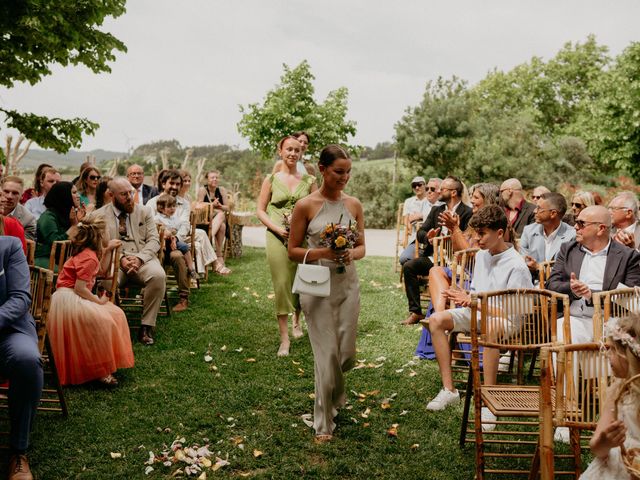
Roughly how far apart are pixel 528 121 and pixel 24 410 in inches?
1252

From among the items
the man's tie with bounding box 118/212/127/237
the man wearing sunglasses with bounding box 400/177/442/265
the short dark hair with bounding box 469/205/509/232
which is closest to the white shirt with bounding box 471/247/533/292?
the short dark hair with bounding box 469/205/509/232

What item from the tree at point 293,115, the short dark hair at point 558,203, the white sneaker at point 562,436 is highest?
the tree at point 293,115

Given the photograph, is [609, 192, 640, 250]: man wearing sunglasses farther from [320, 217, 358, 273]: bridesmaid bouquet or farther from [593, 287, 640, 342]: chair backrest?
[320, 217, 358, 273]: bridesmaid bouquet

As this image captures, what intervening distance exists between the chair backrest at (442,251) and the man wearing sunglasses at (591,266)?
185 cm

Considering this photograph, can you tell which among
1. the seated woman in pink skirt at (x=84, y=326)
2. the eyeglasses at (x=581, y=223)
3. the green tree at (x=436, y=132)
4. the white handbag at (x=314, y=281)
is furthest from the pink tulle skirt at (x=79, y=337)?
the green tree at (x=436, y=132)

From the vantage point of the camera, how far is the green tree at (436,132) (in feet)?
88.0

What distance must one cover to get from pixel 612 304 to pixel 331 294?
2.06 meters

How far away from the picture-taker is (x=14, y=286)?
3.98 metres

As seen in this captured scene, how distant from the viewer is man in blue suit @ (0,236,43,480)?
3.73 meters

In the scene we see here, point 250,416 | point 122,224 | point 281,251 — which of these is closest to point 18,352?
point 250,416

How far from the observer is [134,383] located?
5543 mm

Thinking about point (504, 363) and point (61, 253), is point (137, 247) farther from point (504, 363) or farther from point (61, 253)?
point (504, 363)

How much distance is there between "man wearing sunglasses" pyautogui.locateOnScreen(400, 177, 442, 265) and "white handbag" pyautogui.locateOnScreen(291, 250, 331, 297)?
5.05 metres

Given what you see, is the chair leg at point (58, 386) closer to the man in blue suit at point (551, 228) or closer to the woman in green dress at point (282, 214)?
the woman in green dress at point (282, 214)
